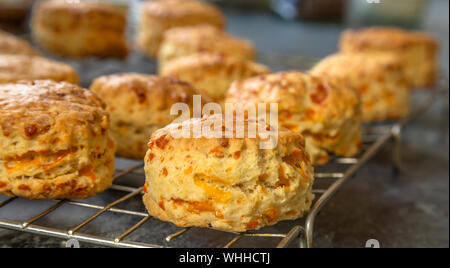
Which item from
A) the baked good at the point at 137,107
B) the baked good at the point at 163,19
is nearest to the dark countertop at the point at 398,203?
the baked good at the point at 163,19

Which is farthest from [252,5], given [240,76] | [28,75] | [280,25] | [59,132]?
[59,132]

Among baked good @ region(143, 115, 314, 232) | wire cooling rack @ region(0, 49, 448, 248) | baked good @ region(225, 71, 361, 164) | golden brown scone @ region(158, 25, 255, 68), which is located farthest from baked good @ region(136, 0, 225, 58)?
baked good @ region(143, 115, 314, 232)

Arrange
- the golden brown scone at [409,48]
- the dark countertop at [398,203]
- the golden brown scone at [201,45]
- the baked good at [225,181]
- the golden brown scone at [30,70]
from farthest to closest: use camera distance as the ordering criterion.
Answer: the golden brown scone at [409,48] < the golden brown scone at [201,45] < the golden brown scone at [30,70] < the dark countertop at [398,203] < the baked good at [225,181]

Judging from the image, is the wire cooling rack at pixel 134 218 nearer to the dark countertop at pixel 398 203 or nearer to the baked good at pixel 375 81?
the dark countertop at pixel 398 203


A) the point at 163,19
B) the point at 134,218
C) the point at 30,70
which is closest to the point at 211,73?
the point at 30,70

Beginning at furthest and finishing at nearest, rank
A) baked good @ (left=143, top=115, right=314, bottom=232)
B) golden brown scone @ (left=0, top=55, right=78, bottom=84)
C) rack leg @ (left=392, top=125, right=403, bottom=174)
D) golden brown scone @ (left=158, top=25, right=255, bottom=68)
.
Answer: golden brown scone @ (left=158, top=25, right=255, bottom=68), rack leg @ (left=392, top=125, right=403, bottom=174), golden brown scone @ (left=0, top=55, right=78, bottom=84), baked good @ (left=143, top=115, right=314, bottom=232)

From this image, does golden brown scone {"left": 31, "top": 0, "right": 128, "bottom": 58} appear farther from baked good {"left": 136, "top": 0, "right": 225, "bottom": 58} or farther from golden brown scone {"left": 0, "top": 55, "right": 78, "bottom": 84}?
golden brown scone {"left": 0, "top": 55, "right": 78, "bottom": 84}

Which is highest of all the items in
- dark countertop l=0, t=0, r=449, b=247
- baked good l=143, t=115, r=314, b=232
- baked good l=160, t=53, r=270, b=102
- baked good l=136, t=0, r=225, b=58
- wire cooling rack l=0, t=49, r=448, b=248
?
baked good l=136, t=0, r=225, b=58

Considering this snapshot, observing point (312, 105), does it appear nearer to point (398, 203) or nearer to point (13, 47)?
point (398, 203)
